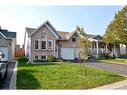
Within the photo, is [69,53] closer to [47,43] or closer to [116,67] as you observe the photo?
[47,43]

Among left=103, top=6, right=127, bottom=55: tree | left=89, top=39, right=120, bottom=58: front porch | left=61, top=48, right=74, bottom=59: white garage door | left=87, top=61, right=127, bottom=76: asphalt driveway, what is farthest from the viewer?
left=89, top=39, right=120, bottom=58: front porch

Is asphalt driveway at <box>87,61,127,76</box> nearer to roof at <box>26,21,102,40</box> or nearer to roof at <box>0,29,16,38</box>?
roof at <box>26,21,102,40</box>

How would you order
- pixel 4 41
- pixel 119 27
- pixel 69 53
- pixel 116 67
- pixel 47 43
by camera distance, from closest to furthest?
pixel 116 67 → pixel 4 41 → pixel 47 43 → pixel 119 27 → pixel 69 53

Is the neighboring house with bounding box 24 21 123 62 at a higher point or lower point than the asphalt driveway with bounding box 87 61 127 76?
higher

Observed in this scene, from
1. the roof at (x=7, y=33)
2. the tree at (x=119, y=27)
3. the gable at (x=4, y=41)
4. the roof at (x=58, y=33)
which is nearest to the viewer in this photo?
the gable at (x=4, y=41)

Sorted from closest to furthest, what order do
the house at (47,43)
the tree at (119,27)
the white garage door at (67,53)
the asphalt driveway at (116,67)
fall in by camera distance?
the asphalt driveway at (116,67) < the house at (47,43) < the tree at (119,27) < the white garage door at (67,53)

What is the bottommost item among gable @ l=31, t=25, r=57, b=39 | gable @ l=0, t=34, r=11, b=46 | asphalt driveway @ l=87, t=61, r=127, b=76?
asphalt driveway @ l=87, t=61, r=127, b=76

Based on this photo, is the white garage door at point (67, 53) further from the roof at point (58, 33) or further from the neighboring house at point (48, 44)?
the roof at point (58, 33)

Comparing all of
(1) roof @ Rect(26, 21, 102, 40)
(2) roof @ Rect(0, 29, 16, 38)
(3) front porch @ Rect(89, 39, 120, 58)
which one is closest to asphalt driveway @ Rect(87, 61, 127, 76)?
(1) roof @ Rect(26, 21, 102, 40)

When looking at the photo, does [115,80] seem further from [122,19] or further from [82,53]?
[122,19]

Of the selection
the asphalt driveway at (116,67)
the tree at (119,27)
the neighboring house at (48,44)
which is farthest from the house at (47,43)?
the asphalt driveway at (116,67)

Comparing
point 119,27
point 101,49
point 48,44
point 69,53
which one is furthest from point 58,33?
point 101,49

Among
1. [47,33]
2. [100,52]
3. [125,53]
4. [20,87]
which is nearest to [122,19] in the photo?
[100,52]
